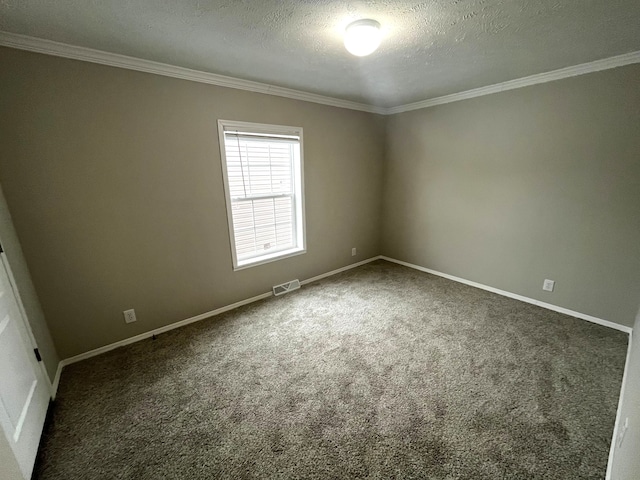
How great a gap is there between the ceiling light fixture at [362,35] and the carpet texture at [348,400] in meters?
2.20

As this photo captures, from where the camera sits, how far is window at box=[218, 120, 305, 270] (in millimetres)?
2664

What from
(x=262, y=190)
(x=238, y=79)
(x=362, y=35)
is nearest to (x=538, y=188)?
(x=362, y=35)

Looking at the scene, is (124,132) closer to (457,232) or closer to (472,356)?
(472,356)

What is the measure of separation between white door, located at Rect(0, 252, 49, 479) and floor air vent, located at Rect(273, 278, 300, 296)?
1995 mm

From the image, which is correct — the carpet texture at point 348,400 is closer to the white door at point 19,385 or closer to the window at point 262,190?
the white door at point 19,385

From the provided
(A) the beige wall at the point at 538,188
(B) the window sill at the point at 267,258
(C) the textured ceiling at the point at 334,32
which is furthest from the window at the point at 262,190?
(A) the beige wall at the point at 538,188

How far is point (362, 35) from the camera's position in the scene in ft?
4.99

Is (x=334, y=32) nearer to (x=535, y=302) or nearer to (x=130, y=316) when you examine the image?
(x=130, y=316)

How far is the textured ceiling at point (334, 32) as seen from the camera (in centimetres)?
136

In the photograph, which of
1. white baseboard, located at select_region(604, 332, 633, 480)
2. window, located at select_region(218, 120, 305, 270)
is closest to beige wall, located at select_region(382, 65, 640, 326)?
white baseboard, located at select_region(604, 332, 633, 480)

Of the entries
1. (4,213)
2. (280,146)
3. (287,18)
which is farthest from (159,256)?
(287,18)

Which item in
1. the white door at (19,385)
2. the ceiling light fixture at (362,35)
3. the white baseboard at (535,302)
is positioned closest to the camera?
the white door at (19,385)

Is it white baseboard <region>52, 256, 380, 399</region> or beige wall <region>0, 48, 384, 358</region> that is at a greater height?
beige wall <region>0, 48, 384, 358</region>

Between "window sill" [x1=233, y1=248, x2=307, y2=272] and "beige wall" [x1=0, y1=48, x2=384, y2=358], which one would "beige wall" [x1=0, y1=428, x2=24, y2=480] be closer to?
"beige wall" [x1=0, y1=48, x2=384, y2=358]
